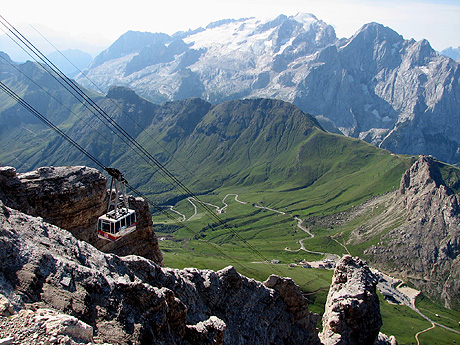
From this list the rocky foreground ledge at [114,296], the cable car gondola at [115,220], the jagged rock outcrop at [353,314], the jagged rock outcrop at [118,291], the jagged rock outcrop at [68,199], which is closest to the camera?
the rocky foreground ledge at [114,296]

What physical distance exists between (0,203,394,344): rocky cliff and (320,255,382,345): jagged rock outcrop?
38.2 feet

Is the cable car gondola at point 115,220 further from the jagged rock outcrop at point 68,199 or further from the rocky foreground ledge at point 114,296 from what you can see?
the rocky foreground ledge at point 114,296

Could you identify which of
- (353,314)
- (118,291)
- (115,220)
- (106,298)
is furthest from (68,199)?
(353,314)

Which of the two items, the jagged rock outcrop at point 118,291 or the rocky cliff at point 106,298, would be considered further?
the jagged rock outcrop at point 118,291

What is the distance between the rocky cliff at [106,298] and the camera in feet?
64.2

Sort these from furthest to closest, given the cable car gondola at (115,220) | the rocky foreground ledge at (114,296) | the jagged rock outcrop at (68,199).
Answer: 1. the jagged rock outcrop at (68,199)
2. the cable car gondola at (115,220)
3. the rocky foreground ledge at (114,296)

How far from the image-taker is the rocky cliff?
19562 millimetres

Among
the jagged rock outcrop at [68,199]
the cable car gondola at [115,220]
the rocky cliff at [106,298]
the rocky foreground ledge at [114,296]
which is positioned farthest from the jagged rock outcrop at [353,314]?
the cable car gondola at [115,220]

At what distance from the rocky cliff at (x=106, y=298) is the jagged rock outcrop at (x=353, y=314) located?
11647 millimetres

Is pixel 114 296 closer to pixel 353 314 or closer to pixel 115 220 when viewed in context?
pixel 115 220

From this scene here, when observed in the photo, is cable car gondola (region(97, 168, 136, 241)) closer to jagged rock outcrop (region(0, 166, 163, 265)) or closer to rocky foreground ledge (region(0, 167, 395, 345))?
jagged rock outcrop (region(0, 166, 163, 265))

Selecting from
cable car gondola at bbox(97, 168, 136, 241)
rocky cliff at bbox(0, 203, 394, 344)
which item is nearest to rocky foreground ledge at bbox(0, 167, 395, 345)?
rocky cliff at bbox(0, 203, 394, 344)

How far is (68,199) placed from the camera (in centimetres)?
4681

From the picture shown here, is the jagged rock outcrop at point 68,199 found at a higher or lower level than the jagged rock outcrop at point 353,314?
higher
